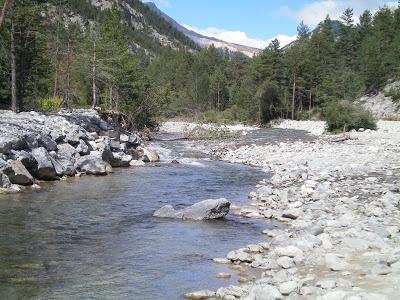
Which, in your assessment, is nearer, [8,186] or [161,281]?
[161,281]

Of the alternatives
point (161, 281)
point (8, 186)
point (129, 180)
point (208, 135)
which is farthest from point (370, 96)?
point (161, 281)

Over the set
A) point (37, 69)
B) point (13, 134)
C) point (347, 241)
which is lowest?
point (347, 241)

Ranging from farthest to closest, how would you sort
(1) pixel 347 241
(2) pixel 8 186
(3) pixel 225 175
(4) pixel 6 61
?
(4) pixel 6 61 → (3) pixel 225 175 → (2) pixel 8 186 → (1) pixel 347 241

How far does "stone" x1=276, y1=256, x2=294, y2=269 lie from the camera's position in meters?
9.97

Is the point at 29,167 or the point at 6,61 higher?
the point at 6,61

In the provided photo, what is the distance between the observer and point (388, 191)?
1672cm

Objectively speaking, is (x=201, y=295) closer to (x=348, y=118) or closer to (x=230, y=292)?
(x=230, y=292)

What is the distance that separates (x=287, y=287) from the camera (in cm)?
796

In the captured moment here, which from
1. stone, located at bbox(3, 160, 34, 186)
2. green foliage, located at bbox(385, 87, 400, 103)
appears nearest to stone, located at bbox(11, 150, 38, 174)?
stone, located at bbox(3, 160, 34, 186)

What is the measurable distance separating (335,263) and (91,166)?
56.9 feet

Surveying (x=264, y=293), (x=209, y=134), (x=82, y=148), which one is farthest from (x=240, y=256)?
(x=209, y=134)

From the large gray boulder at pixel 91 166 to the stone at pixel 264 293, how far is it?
57.4ft

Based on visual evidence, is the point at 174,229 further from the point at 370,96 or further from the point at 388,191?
the point at 370,96

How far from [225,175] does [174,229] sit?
11.3m
